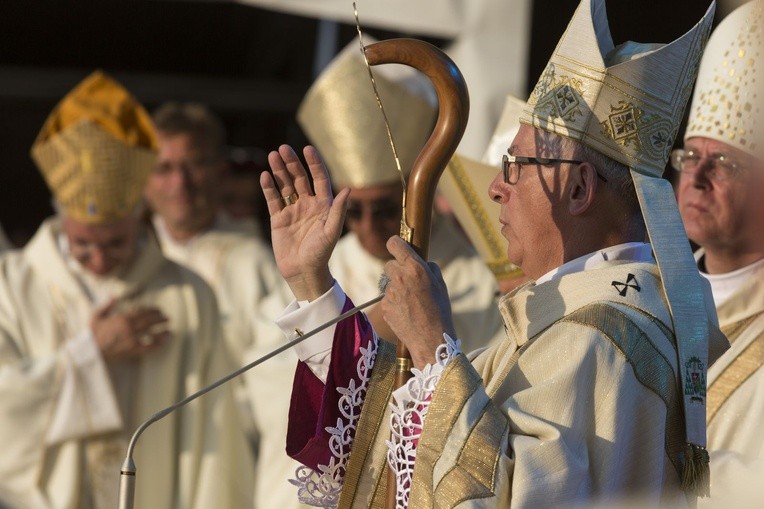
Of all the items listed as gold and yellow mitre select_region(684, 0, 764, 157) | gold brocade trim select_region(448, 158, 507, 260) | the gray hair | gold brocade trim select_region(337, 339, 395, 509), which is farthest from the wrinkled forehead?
gold brocade trim select_region(448, 158, 507, 260)

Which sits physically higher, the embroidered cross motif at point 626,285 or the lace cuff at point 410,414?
the embroidered cross motif at point 626,285

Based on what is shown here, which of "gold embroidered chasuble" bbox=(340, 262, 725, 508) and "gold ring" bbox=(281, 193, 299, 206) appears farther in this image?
"gold ring" bbox=(281, 193, 299, 206)

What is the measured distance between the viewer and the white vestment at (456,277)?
21.4 ft

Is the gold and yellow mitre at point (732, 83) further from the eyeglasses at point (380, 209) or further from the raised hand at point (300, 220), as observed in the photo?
the eyeglasses at point (380, 209)

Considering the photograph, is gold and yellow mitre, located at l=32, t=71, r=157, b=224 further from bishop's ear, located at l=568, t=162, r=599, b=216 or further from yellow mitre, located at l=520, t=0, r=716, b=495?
bishop's ear, located at l=568, t=162, r=599, b=216

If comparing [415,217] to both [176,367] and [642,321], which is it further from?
[176,367]

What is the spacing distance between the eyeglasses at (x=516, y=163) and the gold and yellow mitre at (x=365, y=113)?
11.5ft

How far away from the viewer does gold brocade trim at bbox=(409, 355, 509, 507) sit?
3.14 m

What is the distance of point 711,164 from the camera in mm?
4770

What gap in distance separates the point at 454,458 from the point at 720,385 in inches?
66.7

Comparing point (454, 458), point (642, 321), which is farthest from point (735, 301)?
point (454, 458)

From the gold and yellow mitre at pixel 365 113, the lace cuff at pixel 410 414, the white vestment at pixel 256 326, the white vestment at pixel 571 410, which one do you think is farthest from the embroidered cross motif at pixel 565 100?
the gold and yellow mitre at pixel 365 113

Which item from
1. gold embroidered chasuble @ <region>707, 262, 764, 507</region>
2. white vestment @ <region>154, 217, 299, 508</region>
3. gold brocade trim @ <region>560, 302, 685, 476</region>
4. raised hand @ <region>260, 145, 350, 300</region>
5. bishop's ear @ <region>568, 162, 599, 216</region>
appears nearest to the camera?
gold brocade trim @ <region>560, 302, 685, 476</region>

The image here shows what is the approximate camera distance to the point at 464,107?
141 inches
